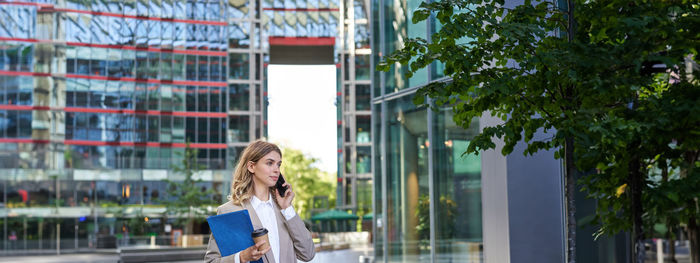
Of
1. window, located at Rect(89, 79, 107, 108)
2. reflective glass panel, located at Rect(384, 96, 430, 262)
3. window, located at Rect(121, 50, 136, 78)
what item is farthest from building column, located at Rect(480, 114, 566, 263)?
window, located at Rect(89, 79, 107, 108)

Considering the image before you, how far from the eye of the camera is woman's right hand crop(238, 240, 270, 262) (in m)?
4.24

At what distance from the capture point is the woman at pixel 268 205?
15.3ft

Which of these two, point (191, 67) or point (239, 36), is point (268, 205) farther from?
point (239, 36)

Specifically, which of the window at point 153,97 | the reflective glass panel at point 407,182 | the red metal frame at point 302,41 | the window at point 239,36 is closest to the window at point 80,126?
the window at point 153,97

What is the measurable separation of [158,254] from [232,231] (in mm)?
29772

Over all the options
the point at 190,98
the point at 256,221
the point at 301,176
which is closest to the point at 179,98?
the point at 190,98

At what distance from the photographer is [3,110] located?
6544 centimetres

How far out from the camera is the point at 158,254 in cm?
3312

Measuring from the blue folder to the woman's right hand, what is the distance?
72mm

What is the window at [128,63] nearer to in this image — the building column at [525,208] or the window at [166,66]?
the window at [166,66]

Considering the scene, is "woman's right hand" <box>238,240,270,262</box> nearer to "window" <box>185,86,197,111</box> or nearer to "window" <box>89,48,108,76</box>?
"window" <box>89,48,108,76</box>

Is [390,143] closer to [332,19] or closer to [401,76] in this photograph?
[401,76]

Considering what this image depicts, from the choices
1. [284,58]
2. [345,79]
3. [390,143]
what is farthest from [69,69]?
[390,143]

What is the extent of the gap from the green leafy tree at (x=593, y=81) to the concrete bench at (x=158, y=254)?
2556 centimetres
